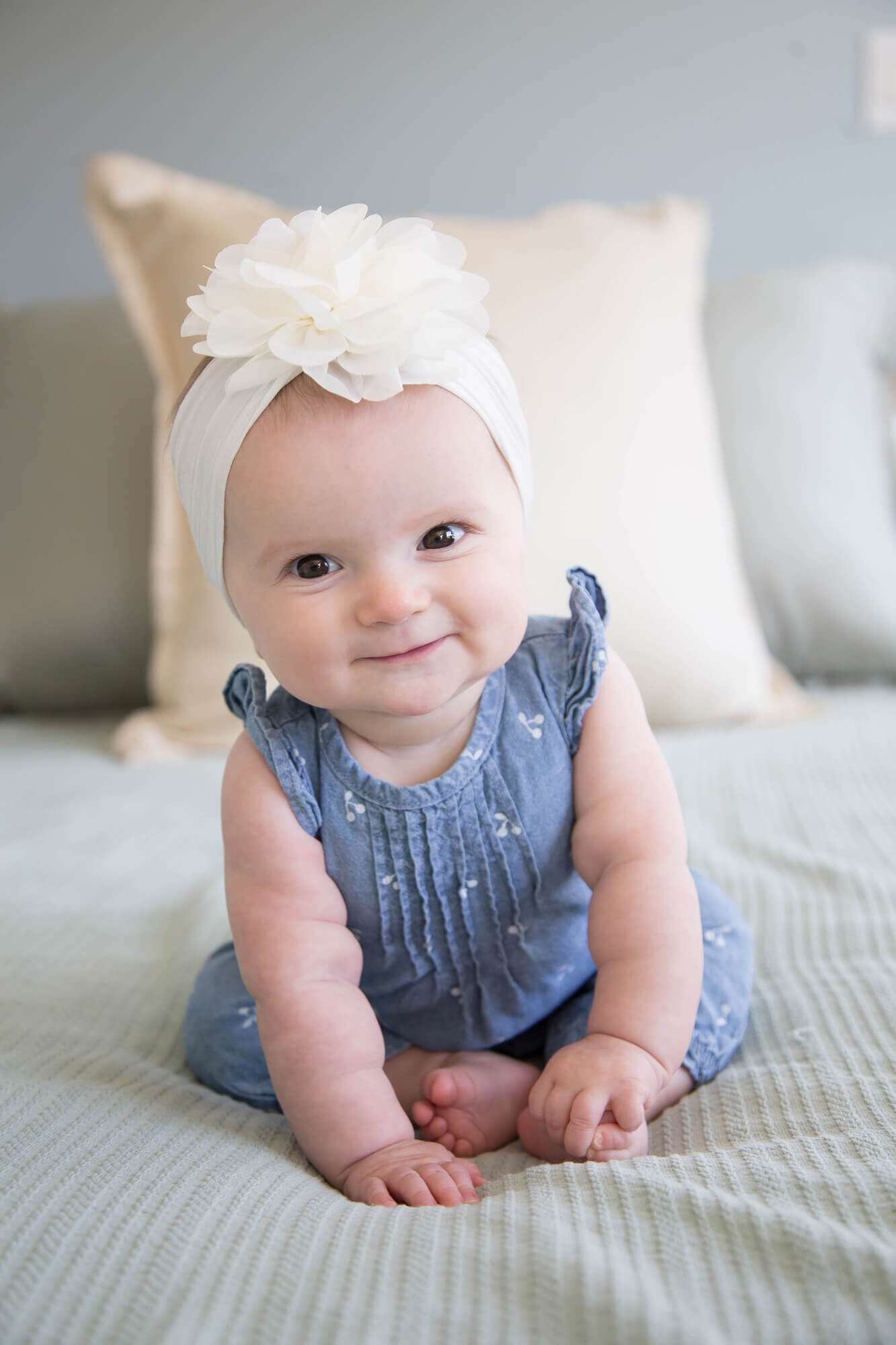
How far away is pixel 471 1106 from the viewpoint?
691 millimetres

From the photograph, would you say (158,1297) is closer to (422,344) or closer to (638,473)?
(422,344)

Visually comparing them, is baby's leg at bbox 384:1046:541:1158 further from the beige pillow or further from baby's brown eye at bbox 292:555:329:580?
the beige pillow

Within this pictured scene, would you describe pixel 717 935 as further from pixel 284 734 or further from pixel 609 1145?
pixel 284 734

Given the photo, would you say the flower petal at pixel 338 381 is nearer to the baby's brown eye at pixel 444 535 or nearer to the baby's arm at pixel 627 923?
the baby's brown eye at pixel 444 535

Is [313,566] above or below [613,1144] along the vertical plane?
above

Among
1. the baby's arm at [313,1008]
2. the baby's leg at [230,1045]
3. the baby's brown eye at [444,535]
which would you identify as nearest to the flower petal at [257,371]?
the baby's brown eye at [444,535]

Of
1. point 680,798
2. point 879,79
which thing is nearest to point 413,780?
point 680,798

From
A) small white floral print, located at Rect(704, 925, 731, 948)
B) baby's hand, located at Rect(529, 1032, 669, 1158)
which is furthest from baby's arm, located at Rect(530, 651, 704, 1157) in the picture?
small white floral print, located at Rect(704, 925, 731, 948)

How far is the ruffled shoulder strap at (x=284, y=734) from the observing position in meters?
0.69

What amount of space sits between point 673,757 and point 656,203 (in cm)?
83

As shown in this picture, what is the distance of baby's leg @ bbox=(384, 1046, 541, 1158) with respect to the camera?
26.7 inches

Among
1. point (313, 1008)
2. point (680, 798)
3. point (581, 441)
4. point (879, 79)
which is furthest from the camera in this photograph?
point (879, 79)

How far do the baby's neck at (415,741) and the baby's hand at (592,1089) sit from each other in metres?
0.20

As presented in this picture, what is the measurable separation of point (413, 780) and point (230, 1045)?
0.22 m
